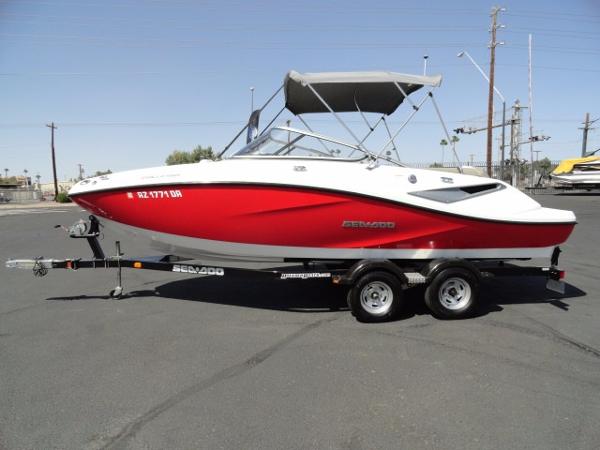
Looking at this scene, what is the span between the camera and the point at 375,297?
4551 mm

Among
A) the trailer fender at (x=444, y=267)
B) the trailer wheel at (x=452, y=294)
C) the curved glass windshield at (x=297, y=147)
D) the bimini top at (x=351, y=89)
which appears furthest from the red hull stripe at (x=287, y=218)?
the bimini top at (x=351, y=89)

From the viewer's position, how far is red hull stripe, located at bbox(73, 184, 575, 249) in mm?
4426

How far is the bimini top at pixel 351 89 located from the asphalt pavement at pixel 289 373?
278 cm

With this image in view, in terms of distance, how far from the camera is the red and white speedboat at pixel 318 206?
443 cm

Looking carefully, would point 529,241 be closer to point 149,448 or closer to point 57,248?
point 149,448

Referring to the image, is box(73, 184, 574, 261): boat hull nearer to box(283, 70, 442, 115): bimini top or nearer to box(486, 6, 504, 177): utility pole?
box(283, 70, 442, 115): bimini top

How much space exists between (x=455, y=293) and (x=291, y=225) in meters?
2.09

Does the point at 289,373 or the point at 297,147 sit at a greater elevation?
the point at 297,147

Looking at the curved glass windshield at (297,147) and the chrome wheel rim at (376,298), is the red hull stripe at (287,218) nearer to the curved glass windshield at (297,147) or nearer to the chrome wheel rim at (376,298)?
the chrome wheel rim at (376,298)

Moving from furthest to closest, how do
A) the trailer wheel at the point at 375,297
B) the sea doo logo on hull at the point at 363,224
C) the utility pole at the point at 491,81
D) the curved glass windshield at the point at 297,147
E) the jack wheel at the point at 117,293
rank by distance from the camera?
the utility pole at the point at 491,81, the jack wheel at the point at 117,293, the curved glass windshield at the point at 297,147, the sea doo logo on hull at the point at 363,224, the trailer wheel at the point at 375,297

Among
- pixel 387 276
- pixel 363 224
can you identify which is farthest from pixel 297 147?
pixel 387 276

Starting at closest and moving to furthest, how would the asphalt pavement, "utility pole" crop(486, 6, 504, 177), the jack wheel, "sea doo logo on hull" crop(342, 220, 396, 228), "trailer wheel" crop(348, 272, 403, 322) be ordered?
the asphalt pavement, "trailer wheel" crop(348, 272, 403, 322), "sea doo logo on hull" crop(342, 220, 396, 228), the jack wheel, "utility pole" crop(486, 6, 504, 177)

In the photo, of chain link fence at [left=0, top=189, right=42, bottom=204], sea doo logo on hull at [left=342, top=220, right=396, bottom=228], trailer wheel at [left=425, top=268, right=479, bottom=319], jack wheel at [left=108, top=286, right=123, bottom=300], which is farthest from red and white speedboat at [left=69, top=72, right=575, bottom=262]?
chain link fence at [left=0, top=189, right=42, bottom=204]

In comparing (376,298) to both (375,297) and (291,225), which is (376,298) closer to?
(375,297)
